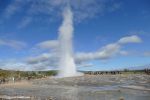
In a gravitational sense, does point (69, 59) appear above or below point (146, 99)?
above

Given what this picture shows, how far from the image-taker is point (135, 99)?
31.5 metres

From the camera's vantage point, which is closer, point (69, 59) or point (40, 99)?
point (40, 99)

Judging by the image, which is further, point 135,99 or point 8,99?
point 8,99

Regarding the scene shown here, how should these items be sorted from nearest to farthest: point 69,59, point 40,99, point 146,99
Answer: point 146,99 < point 40,99 < point 69,59

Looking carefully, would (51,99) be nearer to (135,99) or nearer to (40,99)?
(40,99)

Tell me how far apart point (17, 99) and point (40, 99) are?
2914mm

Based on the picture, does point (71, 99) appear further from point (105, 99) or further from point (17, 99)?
point (17, 99)

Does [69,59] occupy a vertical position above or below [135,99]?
above

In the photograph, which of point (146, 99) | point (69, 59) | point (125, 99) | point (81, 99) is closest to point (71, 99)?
point (81, 99)

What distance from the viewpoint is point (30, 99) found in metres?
33.3

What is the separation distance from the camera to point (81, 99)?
32469mm

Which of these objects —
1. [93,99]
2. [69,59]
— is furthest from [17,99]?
[69,59]

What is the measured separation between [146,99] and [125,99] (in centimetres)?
215

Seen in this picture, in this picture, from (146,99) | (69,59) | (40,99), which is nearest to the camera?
(146,99)
